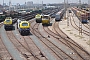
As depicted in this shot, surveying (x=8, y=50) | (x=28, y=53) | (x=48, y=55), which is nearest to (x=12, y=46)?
(x=8, y=50)

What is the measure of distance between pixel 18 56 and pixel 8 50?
3.44 m

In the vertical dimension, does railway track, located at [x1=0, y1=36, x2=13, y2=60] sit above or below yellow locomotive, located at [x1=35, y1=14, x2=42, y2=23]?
below

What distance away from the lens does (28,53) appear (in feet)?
76.7

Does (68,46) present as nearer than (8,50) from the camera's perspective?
No

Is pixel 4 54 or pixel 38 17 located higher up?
pixel 38 17

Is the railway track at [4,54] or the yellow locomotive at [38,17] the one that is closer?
the railway track at [4,54]

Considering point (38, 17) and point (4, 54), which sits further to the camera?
point (38, 17)

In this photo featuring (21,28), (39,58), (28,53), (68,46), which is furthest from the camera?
(21,28)

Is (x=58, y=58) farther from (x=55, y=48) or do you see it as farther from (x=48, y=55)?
(x=55, y=48)

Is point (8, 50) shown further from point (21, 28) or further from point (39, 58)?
point (21, 28)

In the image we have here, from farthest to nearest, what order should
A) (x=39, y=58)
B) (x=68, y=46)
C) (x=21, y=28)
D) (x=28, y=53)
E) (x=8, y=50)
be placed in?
(x=21, y=28) → (x=68, y=46) → (x=8, y=50) → (x=28, y=53) → (x=39, y=58)

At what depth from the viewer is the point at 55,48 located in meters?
26.3

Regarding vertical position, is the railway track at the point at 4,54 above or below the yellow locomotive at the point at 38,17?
below

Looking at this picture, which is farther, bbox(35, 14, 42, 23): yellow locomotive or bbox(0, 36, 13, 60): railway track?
bbox(35, 14, 42, 23): yellow locomotive
